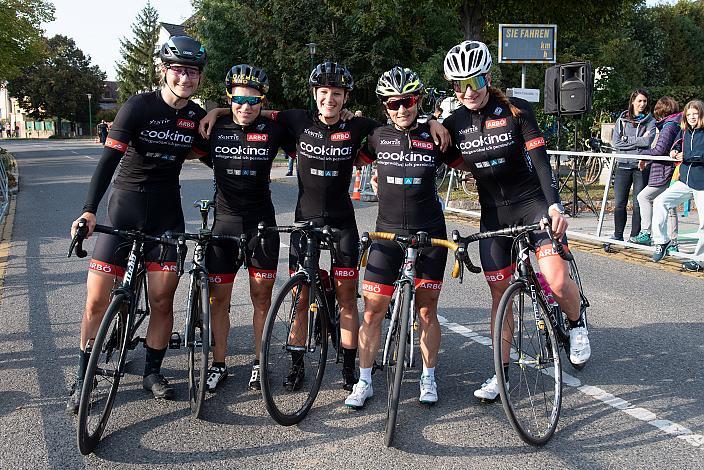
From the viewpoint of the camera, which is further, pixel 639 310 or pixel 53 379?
pixel 639 310

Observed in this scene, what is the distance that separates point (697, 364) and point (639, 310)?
1.68 meters

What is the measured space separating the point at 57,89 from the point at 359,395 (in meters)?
99.5

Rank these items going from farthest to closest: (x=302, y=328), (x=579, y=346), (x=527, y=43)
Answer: (x=527, y=43), (x=579, y=346), (x=302, y=328)

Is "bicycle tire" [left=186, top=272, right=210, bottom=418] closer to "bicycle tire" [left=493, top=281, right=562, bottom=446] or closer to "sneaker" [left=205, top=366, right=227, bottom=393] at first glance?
"sneaker" [left=205, top=366, right=227, bottom=393]

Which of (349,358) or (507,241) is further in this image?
(349,358)

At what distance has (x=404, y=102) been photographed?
4.38 metres

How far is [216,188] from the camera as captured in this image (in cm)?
489

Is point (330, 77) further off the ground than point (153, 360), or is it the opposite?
point (330, 77)

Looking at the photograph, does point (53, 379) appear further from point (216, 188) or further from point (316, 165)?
point (316, 165)

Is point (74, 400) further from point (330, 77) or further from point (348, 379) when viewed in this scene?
point (330, 77)

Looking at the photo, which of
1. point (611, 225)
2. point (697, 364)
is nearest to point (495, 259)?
point (697, 364)

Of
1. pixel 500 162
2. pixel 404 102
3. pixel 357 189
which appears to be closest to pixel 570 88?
pixel 357 189

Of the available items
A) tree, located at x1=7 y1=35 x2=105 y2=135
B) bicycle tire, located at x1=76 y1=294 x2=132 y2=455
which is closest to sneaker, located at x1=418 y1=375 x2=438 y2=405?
bicycle tire, located at x1=76 y1=294 x2=132 y2=455

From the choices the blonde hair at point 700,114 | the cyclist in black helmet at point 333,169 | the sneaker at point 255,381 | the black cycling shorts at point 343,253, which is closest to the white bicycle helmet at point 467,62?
the cyclist in black helmet at point 333,169
